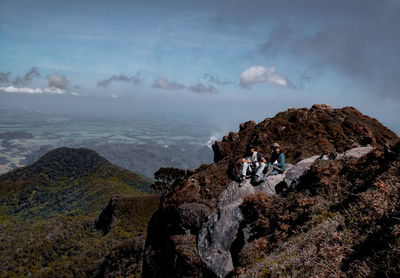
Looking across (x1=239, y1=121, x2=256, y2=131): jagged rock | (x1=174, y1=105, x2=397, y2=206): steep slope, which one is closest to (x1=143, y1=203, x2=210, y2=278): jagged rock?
(x1=174, y1=105, x2=397, y2=206): steep slope

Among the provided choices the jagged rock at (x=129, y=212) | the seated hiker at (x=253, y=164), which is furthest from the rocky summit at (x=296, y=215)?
the jagged rock at (x=129, y=212)

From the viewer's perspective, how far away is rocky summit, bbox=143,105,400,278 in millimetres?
6842

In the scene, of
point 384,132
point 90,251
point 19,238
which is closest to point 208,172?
point 384,132

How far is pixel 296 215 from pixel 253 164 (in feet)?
17.3

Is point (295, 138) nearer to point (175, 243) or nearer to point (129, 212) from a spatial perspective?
point (175, 243)

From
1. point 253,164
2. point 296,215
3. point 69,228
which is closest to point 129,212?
point 69,228

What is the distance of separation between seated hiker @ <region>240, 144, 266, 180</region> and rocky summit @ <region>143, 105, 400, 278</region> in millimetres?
661

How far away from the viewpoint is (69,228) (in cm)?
10150

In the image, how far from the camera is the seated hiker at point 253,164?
1505 cm

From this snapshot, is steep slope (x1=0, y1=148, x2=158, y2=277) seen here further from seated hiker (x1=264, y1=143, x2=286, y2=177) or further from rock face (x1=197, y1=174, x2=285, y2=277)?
seated hiker (x1=264, y1=143, x2=286, y2=177)

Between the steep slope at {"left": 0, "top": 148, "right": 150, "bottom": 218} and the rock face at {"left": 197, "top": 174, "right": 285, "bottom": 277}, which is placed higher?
the rock face at {"left": 197, "top": 174, "right": 285, "bottom": 277}

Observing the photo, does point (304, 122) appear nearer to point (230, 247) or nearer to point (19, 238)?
point (230, 247)

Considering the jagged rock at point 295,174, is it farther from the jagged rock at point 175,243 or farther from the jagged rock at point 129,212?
the jagged rock at point 129,212

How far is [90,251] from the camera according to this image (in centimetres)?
8250
